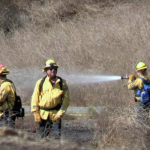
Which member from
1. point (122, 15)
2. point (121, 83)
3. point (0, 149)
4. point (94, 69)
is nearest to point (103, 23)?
point (122, 15)

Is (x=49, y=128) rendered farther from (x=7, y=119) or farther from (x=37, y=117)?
(x=7, y=119)

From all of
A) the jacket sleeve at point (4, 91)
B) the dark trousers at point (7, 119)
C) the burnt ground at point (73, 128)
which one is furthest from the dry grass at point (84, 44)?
the jacket sleeve at point (4, 91)

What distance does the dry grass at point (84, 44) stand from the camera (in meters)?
13.5

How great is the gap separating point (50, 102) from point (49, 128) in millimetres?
439

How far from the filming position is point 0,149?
365 cm

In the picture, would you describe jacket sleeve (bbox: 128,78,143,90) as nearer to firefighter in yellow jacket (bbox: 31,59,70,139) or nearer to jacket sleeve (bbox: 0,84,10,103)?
firefighter in yellow jacket (bbox: 31,59,70,139)

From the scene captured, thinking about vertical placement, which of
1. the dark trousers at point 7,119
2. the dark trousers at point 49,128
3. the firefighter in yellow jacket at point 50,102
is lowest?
the dark trousers at point 49,128

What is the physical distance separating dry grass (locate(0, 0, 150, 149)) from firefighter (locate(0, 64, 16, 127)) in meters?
1.96

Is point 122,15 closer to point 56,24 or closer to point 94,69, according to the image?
point 56,24

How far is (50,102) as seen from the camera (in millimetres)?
6676

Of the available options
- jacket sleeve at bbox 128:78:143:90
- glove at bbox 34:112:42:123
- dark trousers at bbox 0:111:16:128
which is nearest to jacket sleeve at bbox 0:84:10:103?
dark trousers at bbox 0:111:16:128

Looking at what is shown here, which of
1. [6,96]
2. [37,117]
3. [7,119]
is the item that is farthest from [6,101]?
[37,117]

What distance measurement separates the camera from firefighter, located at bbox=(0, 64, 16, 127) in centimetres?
710

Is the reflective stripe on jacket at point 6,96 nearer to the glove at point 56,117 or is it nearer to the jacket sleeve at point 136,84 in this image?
the glove at point 56,117
